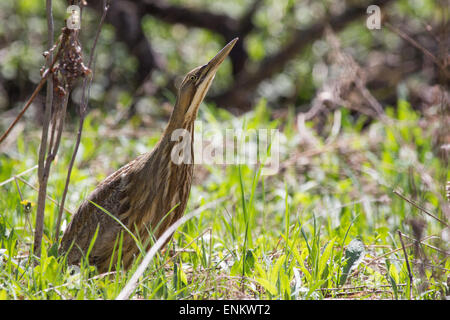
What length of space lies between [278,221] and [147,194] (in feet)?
4.12

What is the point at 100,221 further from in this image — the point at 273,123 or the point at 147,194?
the point at 273,123

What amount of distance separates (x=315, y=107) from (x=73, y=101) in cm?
214

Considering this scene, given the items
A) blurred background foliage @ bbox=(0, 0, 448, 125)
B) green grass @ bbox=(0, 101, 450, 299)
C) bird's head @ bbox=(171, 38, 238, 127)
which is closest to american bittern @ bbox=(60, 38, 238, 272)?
bird's head @ bbox=(171, 38, 238, 127)

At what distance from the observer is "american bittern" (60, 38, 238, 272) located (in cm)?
241

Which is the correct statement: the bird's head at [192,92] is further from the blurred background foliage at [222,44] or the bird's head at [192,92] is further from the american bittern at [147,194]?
the blurred background foliage at [222,44]

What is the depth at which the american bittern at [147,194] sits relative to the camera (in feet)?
7.91

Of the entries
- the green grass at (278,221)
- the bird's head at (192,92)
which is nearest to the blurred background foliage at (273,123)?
the green grass at (278,221)

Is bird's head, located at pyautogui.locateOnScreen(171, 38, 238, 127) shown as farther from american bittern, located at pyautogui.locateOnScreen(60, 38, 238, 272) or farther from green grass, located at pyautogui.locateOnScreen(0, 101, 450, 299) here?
green grass, located at pyautogui.locateOnScreen(0, 101, 450, 299)

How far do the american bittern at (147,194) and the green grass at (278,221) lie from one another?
0.40 ft
